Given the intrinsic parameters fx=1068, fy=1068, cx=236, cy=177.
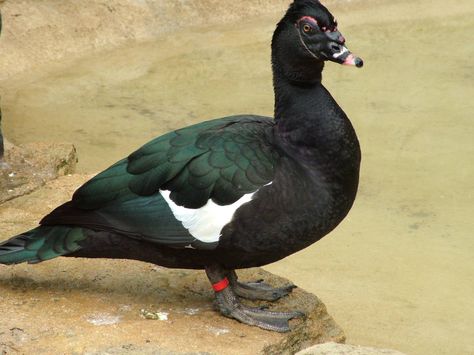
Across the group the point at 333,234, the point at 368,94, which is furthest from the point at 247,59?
the point at 333,234

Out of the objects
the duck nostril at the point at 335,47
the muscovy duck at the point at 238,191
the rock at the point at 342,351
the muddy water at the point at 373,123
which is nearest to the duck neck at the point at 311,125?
the muscovy duck at the point at 238,191

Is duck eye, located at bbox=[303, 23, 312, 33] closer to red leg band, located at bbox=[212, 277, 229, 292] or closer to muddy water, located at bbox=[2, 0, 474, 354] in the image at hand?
red leg band, located at bbox=[212, 277, 229, 292]

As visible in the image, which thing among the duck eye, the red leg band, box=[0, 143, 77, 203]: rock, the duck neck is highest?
the duck eye

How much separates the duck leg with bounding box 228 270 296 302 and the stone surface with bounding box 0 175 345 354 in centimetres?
3

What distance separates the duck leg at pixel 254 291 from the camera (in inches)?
181

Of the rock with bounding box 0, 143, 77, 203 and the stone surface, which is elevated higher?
the rock with bounding box 0, 143, 77, 203

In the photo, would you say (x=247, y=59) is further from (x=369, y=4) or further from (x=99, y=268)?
(x=99, y=268)

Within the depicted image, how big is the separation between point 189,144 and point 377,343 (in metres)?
1.56

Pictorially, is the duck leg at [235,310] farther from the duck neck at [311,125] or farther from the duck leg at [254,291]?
the duck neck at [311,125]

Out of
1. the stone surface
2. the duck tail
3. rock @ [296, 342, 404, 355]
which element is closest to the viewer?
rock @ [296, 342, 404, 355]

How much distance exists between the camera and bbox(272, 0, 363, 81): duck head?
4.16 m

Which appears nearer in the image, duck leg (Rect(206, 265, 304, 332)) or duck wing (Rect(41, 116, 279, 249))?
duck wing (Rect(41, 116, 279, 249))

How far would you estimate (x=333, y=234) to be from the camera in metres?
6.23

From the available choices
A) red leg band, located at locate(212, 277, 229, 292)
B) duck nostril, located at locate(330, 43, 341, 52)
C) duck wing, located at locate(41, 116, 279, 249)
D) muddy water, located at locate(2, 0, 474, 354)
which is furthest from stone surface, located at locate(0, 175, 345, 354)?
duck nostril, located at locate(330, 43, 341, 52)
